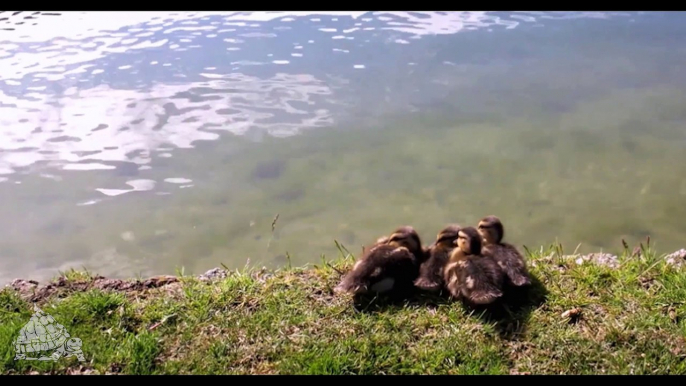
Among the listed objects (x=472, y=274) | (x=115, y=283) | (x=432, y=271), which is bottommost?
(x=115, y=283)

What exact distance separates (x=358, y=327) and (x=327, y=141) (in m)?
3.71

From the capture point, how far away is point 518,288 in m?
3.79

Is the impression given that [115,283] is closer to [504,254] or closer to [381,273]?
[381,273]

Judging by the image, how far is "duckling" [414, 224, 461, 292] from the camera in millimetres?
3889

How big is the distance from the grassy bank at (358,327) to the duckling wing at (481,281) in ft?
0.48

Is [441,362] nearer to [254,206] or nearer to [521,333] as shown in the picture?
[521,333]

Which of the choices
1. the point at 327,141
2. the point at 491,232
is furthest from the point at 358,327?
the point at 327,141

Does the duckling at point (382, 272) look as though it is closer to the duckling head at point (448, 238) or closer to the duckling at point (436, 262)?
the duckling at point (436, 262)

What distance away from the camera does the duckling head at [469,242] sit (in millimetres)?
3949

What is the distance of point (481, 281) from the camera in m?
3.63

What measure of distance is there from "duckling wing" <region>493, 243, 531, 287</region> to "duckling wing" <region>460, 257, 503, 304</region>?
0.11 m

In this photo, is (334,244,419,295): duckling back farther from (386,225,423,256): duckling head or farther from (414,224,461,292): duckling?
(386,225,423,256): duckling head

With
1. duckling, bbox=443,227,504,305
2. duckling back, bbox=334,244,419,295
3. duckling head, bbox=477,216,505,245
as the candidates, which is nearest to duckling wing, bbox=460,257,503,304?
duckling, bbox=443,227,504,305

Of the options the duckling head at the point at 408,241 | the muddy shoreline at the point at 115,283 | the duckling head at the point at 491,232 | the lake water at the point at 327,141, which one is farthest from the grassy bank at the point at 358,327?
the lake water at the point at 327,141
